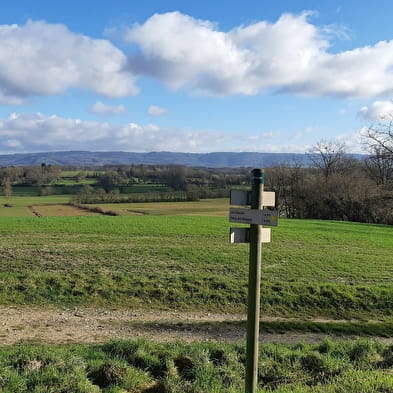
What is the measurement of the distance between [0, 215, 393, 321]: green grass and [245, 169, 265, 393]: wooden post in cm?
701

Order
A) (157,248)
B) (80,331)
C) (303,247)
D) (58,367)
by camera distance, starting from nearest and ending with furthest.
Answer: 1. (58,367)
2. (80,331)
3. (157,248)
4. (303,247)

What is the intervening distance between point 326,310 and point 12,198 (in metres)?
68.2

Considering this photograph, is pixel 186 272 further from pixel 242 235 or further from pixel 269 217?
pixel 269 217

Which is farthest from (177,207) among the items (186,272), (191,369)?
(191,369)

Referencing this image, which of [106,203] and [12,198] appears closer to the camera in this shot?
[106,203]

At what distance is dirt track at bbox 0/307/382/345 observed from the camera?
29.2ft

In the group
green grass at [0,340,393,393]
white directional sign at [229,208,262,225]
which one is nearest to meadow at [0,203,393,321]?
green grass at [0,340,393,393]

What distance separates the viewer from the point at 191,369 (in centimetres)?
572

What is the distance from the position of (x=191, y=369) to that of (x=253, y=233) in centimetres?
240

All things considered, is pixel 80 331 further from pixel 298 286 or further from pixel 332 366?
pixel 298 286

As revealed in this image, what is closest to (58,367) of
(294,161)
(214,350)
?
(214,350)

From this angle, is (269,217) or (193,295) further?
(193,295)

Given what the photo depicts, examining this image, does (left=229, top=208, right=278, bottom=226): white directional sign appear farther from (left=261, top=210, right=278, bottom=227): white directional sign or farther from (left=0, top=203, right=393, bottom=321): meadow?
(left=0, top=203, right=393, bottom=321): meadow

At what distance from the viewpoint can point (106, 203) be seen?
6412cm
